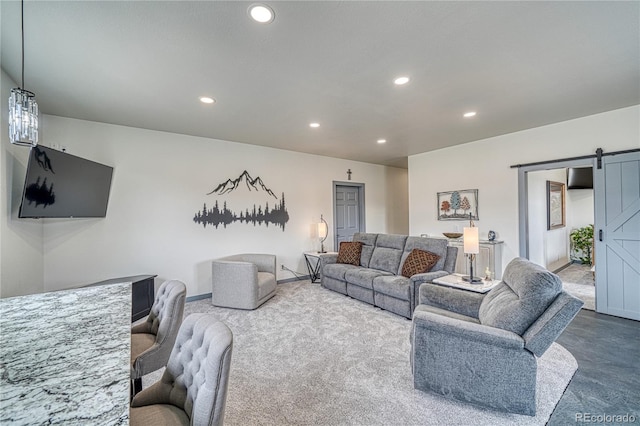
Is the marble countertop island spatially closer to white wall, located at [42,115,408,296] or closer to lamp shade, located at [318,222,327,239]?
white wall, located at [42,115,408,296]

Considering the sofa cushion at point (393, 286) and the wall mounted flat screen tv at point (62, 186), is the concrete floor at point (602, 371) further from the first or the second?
the wall mounted flat screen tv at point (62, 186)

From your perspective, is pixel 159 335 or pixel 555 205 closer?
pixel 159 335

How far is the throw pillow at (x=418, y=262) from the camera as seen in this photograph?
365cm

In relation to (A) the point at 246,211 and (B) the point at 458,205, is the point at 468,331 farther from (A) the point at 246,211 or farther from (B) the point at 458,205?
(A) the point at 246,211

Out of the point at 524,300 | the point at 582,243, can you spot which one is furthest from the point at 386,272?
the point at 582,243

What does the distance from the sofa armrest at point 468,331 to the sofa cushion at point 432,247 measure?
1.82 metres

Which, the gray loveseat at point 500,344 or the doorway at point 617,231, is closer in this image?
the gray loveseat at point 500,344

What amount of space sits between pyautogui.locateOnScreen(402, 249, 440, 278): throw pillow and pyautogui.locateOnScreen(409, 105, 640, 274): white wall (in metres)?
1.84

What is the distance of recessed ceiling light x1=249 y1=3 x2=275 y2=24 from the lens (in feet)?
5.51

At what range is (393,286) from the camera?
3578 millimetres

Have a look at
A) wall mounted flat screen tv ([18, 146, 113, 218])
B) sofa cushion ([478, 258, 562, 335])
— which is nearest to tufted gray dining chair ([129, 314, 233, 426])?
sofa cushion ([478, 258, 562, 335])

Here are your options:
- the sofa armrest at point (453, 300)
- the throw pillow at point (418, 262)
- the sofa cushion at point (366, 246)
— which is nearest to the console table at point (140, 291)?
the sofa cushion at point (366, 246)

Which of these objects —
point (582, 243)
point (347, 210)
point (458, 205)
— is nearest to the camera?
point (458, 205)

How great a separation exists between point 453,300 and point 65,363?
262cm
